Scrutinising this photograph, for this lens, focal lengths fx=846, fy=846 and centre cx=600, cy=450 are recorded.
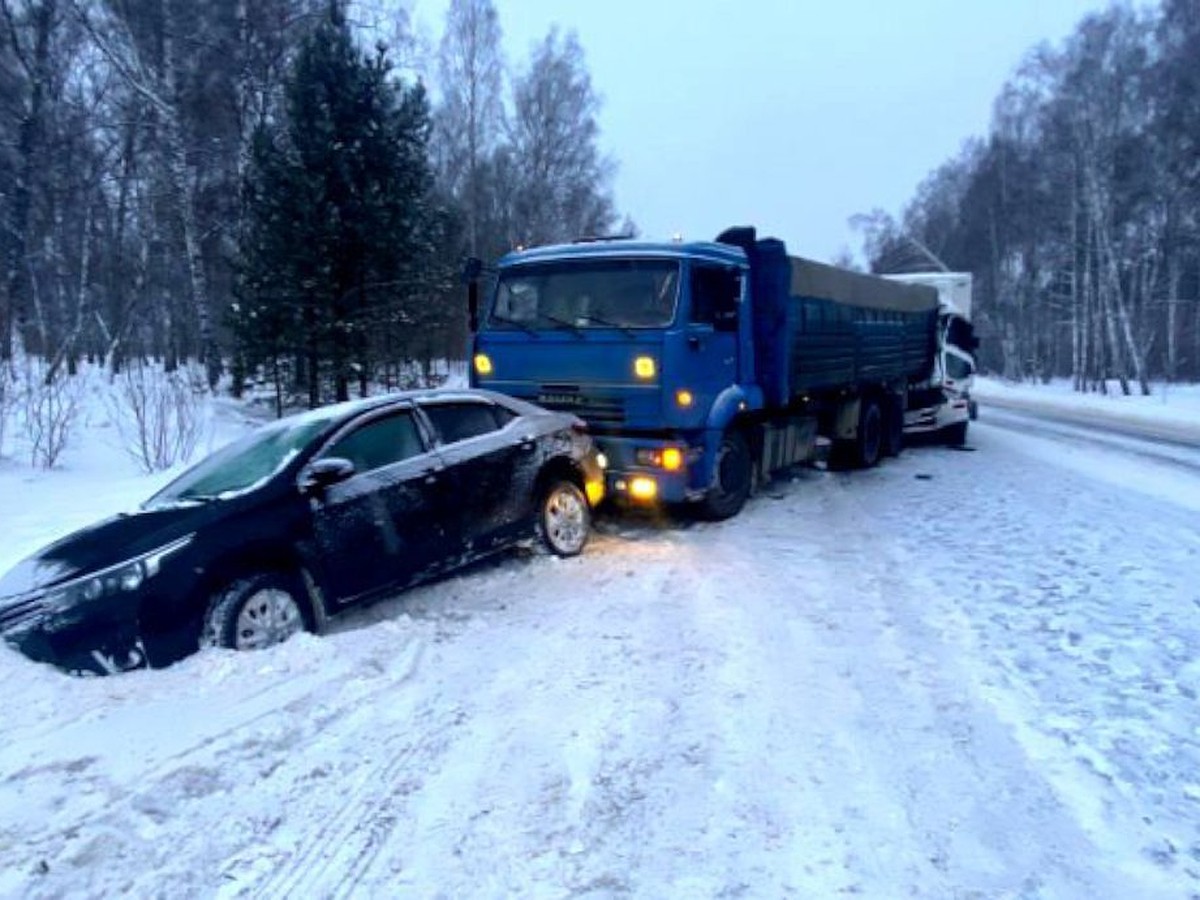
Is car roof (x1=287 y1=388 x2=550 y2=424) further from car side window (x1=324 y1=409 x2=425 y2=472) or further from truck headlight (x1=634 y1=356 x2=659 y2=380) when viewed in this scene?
truck headlight (x1=634 y1=356 x2=659 y2=380)

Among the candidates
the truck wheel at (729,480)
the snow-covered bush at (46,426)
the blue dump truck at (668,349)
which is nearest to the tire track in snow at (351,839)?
the blue dump truck at (668,349)

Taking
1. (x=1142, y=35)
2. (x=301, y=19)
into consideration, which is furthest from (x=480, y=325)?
(x=1142, y=35)

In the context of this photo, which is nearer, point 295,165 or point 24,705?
point 24,705

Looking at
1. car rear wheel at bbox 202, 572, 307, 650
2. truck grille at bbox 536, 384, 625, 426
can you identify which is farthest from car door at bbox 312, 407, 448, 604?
truck grille at bbox 536, 384, 625, 426

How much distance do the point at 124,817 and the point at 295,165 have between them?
13.2 m

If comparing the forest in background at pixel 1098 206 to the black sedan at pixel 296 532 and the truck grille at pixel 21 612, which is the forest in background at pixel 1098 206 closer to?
the black sedan at pixel 296 532

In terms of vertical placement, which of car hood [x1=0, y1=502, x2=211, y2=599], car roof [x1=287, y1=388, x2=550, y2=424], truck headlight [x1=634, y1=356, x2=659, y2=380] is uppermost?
truck headlight [x1=634, y1=356, x2=659, y2=380]

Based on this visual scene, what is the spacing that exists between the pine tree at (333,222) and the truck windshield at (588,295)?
679cm

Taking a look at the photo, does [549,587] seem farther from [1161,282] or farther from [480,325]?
[1161,282]

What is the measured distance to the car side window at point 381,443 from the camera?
5781 millimetres

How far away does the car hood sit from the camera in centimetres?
461

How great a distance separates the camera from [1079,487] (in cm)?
1074

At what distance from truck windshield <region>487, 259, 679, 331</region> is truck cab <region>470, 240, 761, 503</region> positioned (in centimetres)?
1

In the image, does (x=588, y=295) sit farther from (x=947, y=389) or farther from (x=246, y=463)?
(x=947, y=389)
